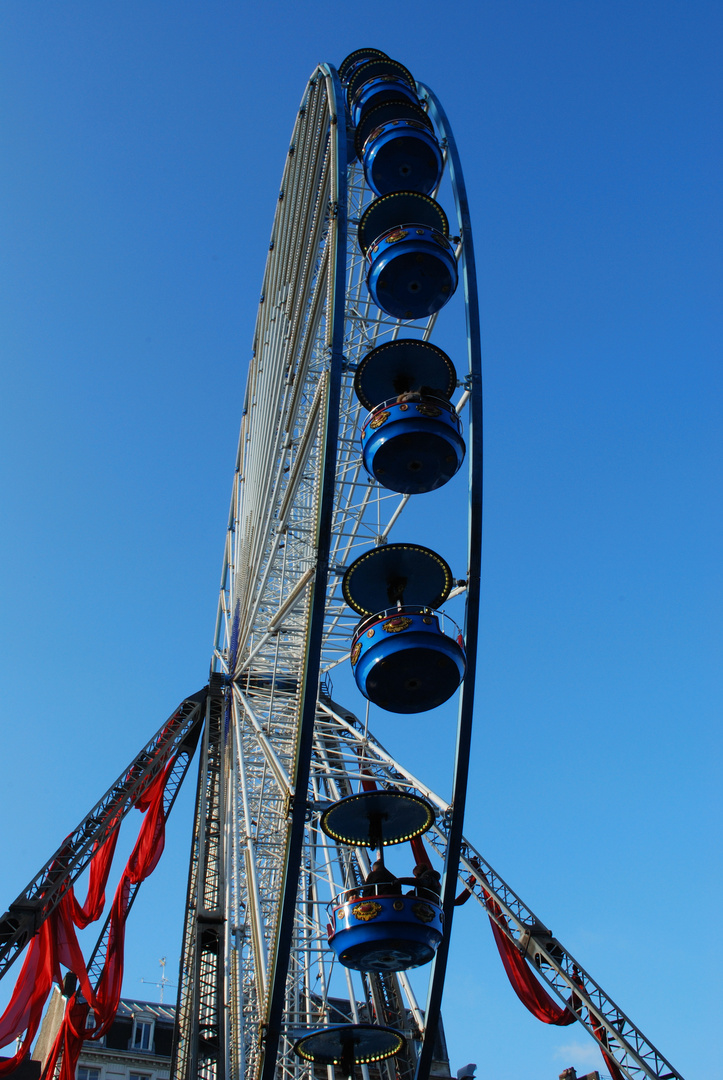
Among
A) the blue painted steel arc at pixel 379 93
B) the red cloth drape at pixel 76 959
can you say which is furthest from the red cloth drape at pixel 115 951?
the blue painted steel arc at pixel 379 93

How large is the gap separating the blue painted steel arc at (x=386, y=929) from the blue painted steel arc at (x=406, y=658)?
107 inches

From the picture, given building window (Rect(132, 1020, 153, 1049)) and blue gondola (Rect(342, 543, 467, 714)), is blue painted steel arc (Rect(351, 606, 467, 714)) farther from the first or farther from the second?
building window (Rect(132, 1020, 153, 1049))

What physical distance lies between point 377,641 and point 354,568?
1.55 m

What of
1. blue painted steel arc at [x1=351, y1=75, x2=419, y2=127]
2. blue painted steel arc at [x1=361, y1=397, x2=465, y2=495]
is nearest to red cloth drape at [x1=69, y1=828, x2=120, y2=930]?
blue painted steel arc at [x1=361, y1=397, x2=465, y2=495]

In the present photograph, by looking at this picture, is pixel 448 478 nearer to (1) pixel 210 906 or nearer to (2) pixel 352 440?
(2) pixel 352 440

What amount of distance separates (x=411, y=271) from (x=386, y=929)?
10.4 metres

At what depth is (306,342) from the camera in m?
19.8

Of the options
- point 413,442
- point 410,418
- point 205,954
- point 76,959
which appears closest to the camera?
point 410,418

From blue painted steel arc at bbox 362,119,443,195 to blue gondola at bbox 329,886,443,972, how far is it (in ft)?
43.2

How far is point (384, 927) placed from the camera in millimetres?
13227

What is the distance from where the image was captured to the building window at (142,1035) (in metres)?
33.4

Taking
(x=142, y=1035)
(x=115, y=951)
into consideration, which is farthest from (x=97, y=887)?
(x=142, y=1035)

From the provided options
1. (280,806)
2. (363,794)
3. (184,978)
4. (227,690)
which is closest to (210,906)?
(184,978)

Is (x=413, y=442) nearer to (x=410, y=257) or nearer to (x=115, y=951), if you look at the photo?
(x=410, y=257)
